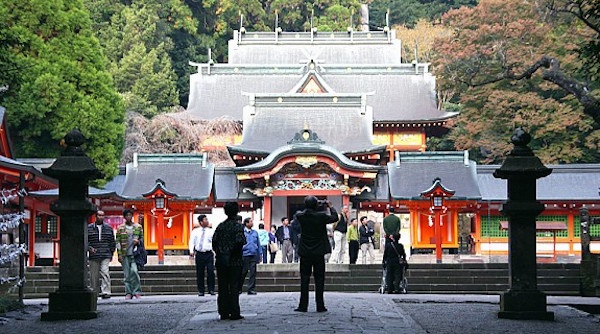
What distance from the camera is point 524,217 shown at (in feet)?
50.3

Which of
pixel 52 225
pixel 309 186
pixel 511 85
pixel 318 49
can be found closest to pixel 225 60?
pixel 318 49

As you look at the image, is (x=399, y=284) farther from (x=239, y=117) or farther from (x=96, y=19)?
(x=96, y=19)

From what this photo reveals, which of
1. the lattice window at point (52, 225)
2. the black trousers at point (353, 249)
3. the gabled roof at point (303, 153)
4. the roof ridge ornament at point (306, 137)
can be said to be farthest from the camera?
the roof ridge ornament at point (306, 137)

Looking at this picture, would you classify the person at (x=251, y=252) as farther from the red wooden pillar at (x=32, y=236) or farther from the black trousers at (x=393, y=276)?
the red wooden pillar at (x=32, y=236)

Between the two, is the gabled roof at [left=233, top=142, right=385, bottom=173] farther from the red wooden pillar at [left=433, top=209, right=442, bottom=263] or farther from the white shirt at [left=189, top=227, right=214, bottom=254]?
the white shirt at [left=189, top=227, right=214, bottom=254]

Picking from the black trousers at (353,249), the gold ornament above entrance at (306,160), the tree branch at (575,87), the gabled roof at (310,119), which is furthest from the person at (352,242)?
the gabled roof at (310,119)

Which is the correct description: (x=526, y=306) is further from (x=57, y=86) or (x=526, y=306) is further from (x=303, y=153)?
(x=57, y=86)

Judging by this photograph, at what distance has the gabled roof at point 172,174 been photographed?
35.8 m

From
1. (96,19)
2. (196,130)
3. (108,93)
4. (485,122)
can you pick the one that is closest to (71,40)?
(108,93)

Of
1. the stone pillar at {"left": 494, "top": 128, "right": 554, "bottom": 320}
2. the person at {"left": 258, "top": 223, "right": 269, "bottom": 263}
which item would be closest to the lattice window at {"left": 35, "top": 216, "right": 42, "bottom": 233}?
the person at {"left": 258, "top": 223, "right": 269, "bottom": 263}

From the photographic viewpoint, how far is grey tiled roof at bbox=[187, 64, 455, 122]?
51.8m

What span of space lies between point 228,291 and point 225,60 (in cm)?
5783

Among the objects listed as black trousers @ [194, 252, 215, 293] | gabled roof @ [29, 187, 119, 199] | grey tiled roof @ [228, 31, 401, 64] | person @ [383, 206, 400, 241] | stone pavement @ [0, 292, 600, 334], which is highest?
grey tiled roof @ [228, 31, 401, 64]

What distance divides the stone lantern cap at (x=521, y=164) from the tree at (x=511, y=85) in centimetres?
2706
